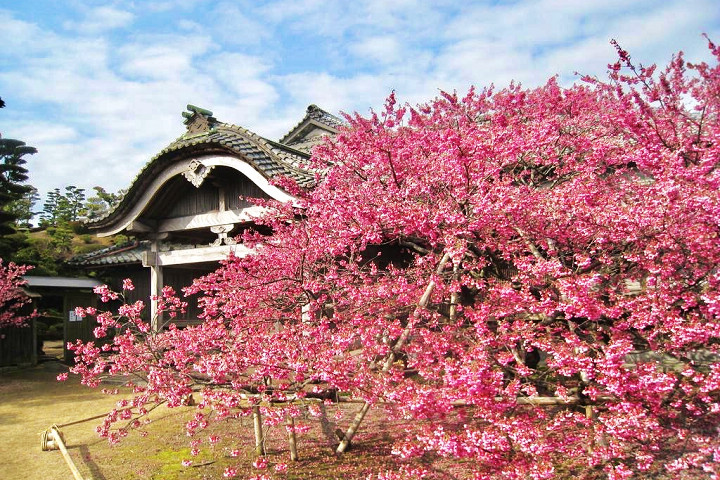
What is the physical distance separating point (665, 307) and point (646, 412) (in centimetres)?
100

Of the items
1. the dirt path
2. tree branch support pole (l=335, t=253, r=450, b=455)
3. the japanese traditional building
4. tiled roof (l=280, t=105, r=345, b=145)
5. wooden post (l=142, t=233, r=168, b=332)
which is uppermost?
tiled roof (l=280, t=105, r=345, b=145)

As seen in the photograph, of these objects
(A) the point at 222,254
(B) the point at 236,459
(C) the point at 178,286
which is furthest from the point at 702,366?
(C) the point at 178,286

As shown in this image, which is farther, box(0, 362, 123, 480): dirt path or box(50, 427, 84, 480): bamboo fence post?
box(0, 362, 123, 480): dirt path

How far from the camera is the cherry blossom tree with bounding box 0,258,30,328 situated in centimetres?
1314

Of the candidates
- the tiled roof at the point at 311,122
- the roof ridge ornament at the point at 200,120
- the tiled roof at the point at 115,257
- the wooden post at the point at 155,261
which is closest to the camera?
the wooden post at the point at 155,261

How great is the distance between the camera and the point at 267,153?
30.7 feet

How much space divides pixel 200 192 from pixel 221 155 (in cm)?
187

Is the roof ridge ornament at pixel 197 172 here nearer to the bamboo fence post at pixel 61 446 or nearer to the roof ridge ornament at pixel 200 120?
the roof ridge ornament at pixel 200 120

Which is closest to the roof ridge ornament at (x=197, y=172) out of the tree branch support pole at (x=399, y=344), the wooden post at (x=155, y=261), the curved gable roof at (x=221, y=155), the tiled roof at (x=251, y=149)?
the curved gable roof at (x=221, y=155)

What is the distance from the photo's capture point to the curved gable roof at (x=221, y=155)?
902 cm

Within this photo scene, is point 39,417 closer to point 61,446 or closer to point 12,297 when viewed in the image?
point 61,446

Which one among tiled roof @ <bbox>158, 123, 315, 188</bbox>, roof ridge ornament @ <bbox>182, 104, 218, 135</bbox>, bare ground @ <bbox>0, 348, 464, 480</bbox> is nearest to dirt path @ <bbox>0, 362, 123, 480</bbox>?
bare ground @ <bbox>0, 348, 464, 480</bbox>

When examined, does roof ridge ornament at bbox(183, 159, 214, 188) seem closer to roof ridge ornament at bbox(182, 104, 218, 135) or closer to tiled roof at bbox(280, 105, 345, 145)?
roof ridge ornament at bbox(182, 104, 218, 135)

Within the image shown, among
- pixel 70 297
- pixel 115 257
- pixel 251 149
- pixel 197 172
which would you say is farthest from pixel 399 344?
pixel 70 297
